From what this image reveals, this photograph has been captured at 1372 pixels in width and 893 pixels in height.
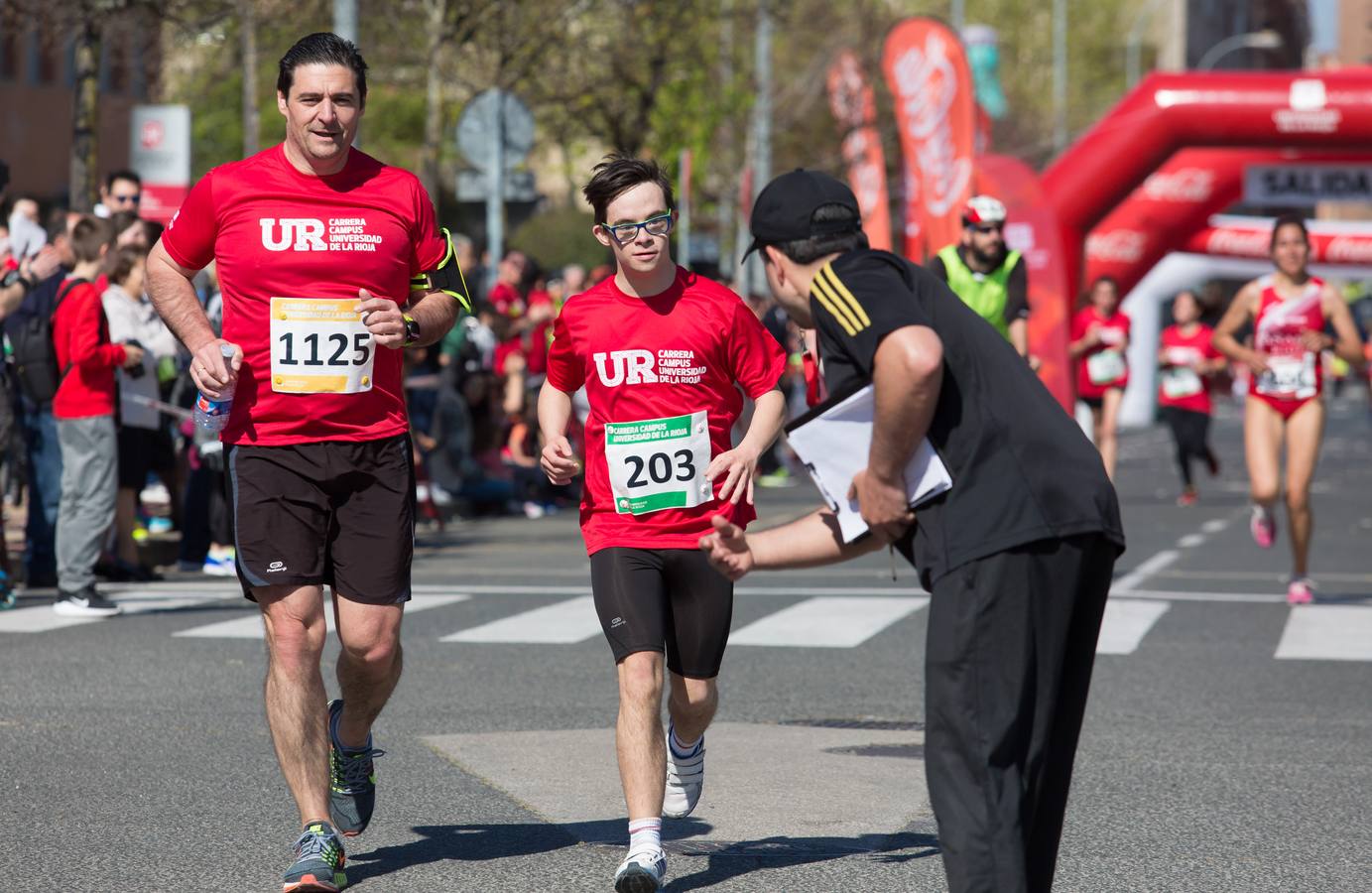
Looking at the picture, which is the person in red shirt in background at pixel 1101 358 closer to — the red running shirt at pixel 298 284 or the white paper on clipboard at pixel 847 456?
the red running shirt at pixel 298 284

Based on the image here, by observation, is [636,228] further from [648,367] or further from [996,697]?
[996,697]

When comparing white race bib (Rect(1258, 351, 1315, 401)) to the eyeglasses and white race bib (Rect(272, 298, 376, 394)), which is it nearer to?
the eyeglasses

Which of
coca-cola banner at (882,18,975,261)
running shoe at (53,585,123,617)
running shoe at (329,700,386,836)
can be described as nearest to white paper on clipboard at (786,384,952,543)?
running shoe at (329,700,386,836)

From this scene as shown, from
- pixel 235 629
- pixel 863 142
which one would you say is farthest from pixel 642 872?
Result: pixel 863 142

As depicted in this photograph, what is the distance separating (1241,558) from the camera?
16266 millimetres

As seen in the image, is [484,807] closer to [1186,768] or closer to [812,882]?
[812,882]

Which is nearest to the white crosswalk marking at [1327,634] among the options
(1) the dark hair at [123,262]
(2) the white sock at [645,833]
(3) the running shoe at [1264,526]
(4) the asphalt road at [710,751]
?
(4) the asphalt road at [710,751]

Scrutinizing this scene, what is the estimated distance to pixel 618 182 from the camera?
6.00 meters

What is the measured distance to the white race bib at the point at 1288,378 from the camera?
42.0 ft

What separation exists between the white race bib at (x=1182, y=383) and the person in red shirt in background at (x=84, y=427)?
1346 cm

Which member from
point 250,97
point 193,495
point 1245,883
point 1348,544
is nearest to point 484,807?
point 1245,883

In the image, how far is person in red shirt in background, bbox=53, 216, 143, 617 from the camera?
11750mm

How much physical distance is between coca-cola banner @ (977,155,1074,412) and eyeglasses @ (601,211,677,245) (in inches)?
597

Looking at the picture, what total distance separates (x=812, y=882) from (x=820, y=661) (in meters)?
4.43
